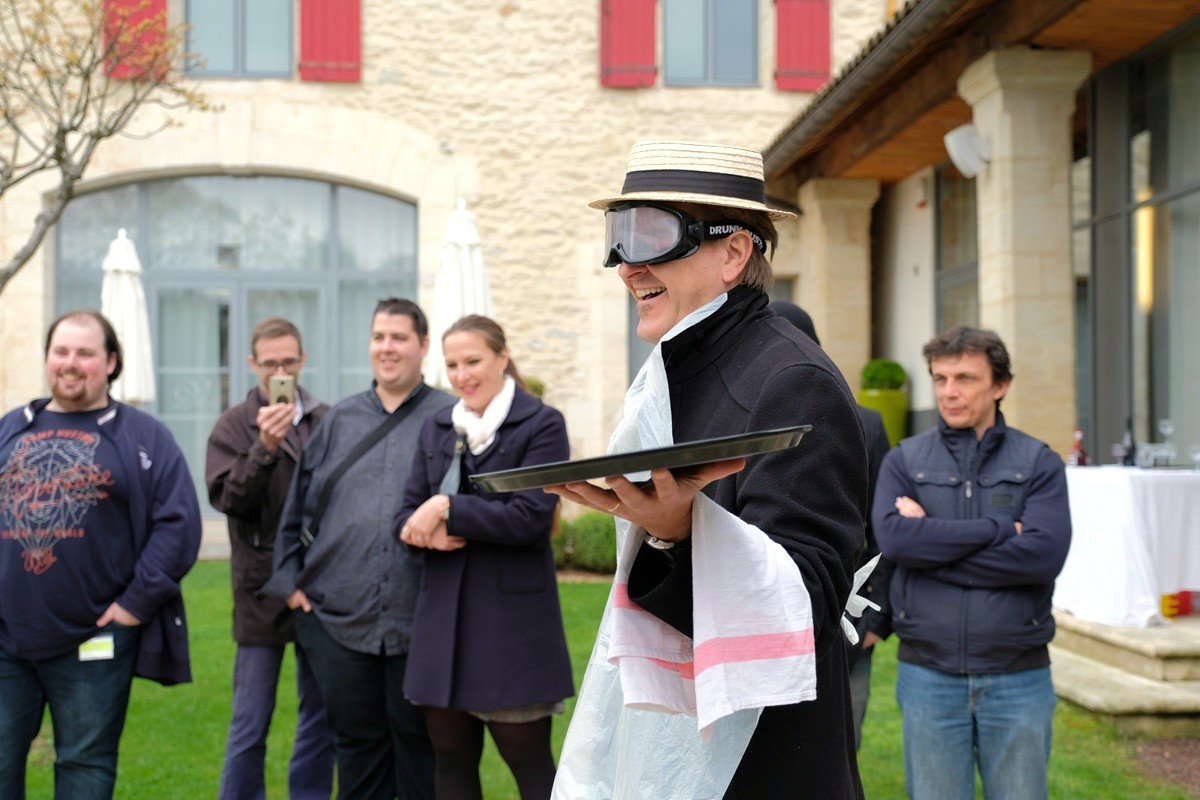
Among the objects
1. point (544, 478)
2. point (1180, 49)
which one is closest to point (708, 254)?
point (544, 478)

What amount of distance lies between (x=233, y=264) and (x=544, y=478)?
13902 mm

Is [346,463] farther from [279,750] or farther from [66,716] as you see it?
[279,750]

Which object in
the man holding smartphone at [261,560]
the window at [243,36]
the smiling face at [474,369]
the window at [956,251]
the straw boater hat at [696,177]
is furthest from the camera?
the window at [243,36]

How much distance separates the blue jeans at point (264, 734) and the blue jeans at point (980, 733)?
7.84 feet

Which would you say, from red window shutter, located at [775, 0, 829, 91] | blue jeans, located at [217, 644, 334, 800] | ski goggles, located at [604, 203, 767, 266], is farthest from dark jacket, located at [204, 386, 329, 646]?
red window shutter, located at [775, 0, 829, 91]

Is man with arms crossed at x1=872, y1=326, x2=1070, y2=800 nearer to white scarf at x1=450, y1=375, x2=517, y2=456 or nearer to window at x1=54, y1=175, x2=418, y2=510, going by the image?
white scarf at x1=450, y1=375, x2=517, y2=456

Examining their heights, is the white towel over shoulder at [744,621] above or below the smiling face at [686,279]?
below

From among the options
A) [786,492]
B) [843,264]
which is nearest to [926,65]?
[843,264]

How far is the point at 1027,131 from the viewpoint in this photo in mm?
8883

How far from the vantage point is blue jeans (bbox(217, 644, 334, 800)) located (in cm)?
500

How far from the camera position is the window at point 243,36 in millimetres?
14273

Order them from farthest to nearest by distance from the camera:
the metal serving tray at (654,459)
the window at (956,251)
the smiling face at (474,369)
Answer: the window at (956,251) → the smiling face at (474,369) → the metal serving tray at (654,459)

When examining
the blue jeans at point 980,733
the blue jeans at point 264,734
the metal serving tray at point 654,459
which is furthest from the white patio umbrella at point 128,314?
the metal serving tray at point 654,459

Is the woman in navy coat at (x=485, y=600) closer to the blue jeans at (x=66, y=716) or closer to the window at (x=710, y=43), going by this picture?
the blue jeans at (x=66, y=716)
